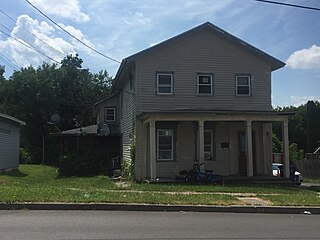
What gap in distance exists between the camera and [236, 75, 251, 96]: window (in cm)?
2470

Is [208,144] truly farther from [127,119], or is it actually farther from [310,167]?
[310,167]

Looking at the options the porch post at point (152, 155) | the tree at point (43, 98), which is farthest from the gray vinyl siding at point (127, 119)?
the tree at point (43, 98)

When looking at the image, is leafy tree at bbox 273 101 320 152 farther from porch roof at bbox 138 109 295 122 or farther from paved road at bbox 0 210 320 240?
paved road at bbox 0 210 320 240

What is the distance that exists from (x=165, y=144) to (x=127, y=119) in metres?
4.44

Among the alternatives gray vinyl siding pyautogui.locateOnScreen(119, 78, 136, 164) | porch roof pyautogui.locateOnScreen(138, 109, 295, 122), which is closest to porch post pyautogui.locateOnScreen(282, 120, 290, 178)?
porch roof pyautogui.locateOnScreen(138, 109, 295, 122)

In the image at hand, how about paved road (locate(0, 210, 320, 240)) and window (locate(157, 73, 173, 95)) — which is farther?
window (locate(157, 73, 173, 95))

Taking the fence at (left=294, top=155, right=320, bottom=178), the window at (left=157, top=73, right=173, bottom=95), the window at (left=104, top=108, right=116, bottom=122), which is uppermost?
the window at (left=157, top=73, right=173, bottom=95)

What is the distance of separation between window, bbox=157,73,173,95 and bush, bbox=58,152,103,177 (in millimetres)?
7516

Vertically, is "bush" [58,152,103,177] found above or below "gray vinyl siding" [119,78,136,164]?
below

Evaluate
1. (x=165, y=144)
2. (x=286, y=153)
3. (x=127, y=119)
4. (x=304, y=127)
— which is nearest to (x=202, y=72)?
(x=165, y=144)

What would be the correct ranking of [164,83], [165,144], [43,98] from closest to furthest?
[165,144] < [164,83] < [43,98]

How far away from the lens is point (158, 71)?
2370 centimetres

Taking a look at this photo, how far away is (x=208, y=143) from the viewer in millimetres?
24172

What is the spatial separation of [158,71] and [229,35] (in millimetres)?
4448
